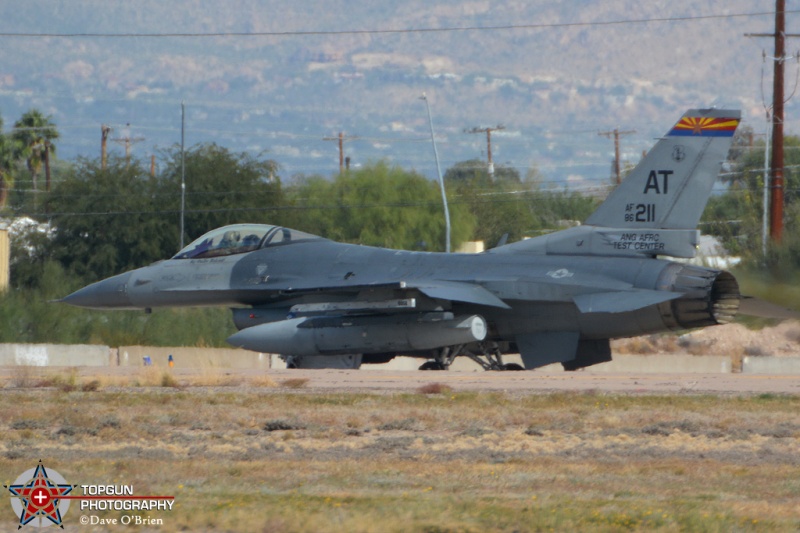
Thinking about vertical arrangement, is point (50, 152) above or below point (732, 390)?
above

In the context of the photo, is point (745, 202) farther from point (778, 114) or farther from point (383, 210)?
point (778, 114)

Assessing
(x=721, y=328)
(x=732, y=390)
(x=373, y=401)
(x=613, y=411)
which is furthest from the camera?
(x=721, y=328)

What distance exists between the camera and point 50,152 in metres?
83.9

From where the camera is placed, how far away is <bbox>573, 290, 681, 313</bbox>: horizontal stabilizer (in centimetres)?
2009

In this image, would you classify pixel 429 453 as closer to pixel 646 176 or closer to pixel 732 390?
pixel 732 390

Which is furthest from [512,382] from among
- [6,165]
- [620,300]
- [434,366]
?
[6,165]

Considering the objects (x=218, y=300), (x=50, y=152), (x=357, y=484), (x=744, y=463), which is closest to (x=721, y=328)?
(x=218, y=300)

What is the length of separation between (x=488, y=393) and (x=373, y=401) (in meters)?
1.83

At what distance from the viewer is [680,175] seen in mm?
20984

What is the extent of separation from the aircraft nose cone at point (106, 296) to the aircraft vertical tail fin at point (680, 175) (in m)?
10.7

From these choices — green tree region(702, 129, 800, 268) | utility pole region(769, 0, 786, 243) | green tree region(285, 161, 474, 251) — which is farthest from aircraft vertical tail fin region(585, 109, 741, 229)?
green tree region(285, 161, 474, 251)

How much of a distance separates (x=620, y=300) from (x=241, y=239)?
836cm

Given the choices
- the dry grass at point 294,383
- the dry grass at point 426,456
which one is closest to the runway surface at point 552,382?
the dry grass at point 294,383

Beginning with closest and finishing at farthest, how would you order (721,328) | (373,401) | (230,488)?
(230,488), (373,401), (721,328)
